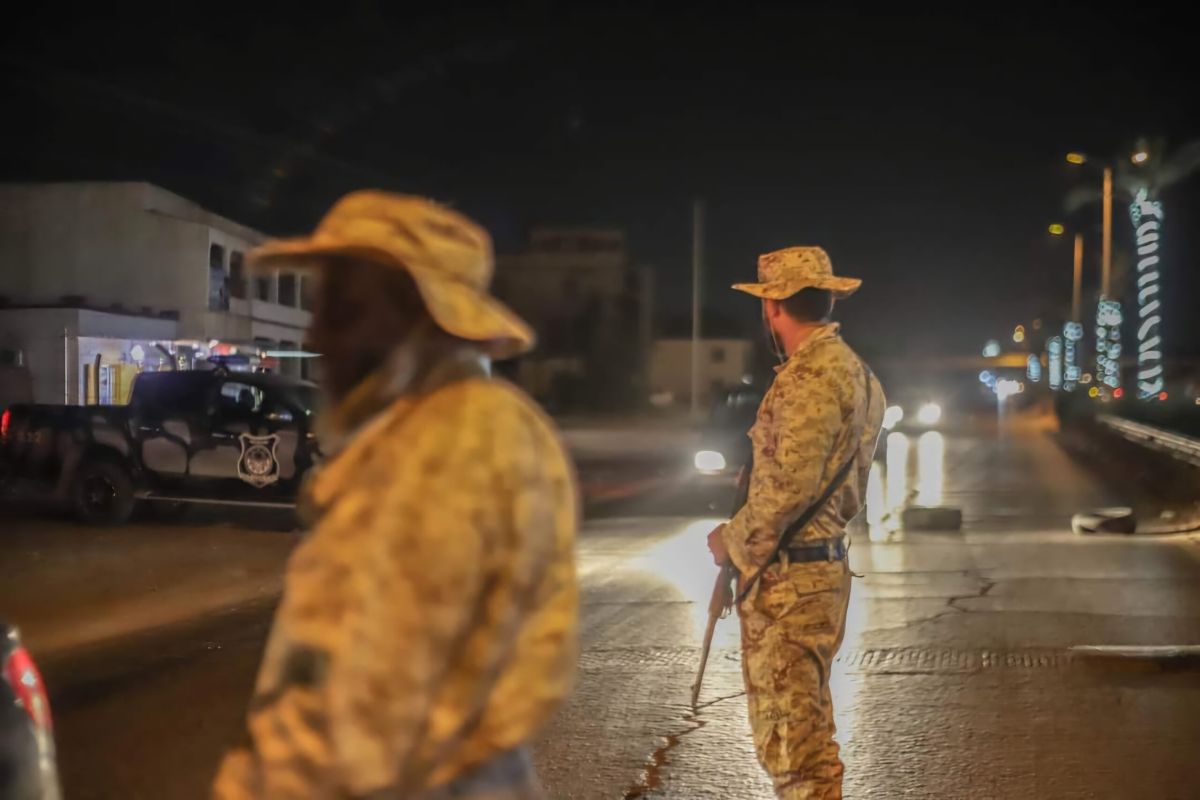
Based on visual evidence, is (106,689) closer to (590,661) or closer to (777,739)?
(590,661)

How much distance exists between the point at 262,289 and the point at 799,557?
3947 cm

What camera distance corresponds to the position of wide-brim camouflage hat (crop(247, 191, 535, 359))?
79.4 inches

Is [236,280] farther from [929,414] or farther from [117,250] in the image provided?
[929,414]

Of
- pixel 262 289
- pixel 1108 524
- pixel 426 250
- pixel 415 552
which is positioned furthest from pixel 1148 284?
pixel 415 552

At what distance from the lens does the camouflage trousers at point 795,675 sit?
3877 millimetres

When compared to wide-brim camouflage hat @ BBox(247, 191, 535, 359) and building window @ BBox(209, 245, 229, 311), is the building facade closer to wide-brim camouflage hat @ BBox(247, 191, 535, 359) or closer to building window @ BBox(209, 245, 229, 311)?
building window @ BBox(209, 245, 229, 311)

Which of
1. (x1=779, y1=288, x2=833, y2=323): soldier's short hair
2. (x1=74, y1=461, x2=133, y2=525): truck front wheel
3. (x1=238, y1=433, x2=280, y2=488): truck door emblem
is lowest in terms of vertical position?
(x1=74, y1=461, x2=133, y2=525): truck front wheel

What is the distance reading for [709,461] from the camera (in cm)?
1788

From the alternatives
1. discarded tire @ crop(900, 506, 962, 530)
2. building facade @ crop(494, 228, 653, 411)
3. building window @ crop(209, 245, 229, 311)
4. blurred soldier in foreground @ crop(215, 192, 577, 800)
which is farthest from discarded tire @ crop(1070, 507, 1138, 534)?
building facade @ crop(494, 228, 653, 411)

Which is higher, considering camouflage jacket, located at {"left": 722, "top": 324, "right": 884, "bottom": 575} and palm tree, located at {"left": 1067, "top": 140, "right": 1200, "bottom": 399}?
palm tree, located at {"left": 1067, "top": 140, "right": 1200, "bottom": 399}

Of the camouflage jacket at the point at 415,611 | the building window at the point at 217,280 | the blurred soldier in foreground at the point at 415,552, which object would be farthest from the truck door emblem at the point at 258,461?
the building window at the point at 217,280

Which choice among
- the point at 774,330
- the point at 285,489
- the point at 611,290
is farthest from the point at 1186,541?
the point at 611,290

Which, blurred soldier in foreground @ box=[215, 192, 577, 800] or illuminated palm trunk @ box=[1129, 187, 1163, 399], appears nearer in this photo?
blurred soldier in foreground @ box=[215, 192, 577, 800]

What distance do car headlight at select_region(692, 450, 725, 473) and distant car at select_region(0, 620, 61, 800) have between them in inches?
580
